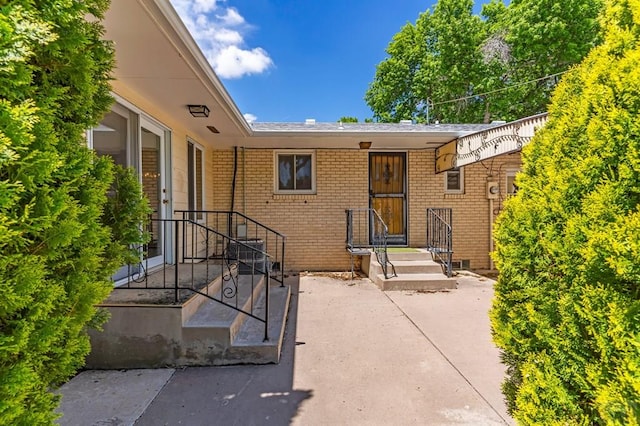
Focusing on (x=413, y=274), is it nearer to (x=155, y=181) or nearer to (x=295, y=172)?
(x=295, y=172)

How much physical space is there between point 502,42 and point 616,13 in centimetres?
1739

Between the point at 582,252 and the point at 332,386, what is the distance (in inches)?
80.4

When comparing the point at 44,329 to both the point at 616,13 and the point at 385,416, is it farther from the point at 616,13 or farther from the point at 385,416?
the point at 616,13

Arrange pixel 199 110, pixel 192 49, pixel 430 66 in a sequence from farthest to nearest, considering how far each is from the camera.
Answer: pixel 430 66 < pixel 199 110 < pixel 192 49

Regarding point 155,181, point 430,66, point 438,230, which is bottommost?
point 438,230

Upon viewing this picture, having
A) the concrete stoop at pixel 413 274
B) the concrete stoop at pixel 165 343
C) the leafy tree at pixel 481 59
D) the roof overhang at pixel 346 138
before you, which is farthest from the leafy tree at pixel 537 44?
the concrete stoop at pixel 165 343

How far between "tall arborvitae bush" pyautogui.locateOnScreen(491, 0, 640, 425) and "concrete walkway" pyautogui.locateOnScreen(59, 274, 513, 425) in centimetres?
82

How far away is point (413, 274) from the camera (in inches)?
247

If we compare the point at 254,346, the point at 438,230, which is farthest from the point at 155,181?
the point at 438,230

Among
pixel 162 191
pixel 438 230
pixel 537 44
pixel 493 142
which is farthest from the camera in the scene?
pixel 537 44

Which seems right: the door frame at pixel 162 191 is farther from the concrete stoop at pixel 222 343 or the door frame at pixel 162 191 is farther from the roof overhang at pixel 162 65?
the concrete stoop at pixel 222 343

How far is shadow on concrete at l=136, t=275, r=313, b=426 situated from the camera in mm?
2232

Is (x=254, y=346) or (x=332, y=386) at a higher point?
(x=254, y=346)

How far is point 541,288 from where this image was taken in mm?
1516
